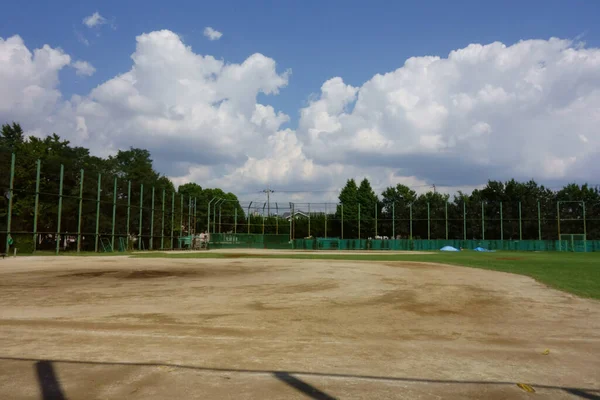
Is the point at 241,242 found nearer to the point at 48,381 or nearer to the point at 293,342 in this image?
the point at 293,342

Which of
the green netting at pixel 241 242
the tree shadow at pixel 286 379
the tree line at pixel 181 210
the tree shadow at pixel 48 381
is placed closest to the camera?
the tree shadow at pixel 48 381

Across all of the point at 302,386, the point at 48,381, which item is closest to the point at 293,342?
the point at 302,386

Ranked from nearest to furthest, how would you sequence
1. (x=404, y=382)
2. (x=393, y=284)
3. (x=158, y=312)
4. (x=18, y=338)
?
(x=404, y=382) < (x=18, y=338) < (x=158, y=312) < (x=393, y=284)

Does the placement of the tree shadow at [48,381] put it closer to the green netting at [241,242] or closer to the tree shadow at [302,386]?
the tree shadow at [302,386]

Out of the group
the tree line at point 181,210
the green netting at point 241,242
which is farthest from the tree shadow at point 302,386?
the green netting at point 241,242

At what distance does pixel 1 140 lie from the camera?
58875 mm

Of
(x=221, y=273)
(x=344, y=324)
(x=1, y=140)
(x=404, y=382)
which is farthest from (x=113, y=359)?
(x=1, y=140)

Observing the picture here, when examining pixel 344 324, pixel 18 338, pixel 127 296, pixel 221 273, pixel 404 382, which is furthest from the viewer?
pixel 221 273

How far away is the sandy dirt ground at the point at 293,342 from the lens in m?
5.00

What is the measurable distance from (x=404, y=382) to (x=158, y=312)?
6231 millimetres

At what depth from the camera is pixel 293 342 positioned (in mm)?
7223

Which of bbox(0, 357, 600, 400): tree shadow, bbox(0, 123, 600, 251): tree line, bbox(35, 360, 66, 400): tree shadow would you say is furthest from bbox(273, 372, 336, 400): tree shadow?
bbox(0, 123, 600, 251): tree line

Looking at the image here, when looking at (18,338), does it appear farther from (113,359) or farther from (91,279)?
(91,279)

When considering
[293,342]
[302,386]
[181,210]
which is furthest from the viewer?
[181,210]
